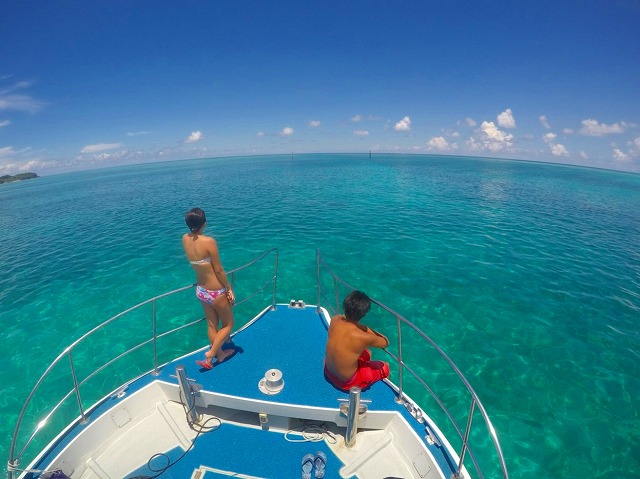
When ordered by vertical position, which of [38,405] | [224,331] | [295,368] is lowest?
[38,405]

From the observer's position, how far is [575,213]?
28766 mm

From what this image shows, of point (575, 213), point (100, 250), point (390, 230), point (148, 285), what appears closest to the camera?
point (148, 285)

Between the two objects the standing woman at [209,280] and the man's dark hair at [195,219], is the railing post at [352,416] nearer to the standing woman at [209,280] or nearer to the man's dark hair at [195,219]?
the standing woman at [209,280]

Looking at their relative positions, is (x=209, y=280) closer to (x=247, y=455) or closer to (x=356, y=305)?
(x=356, y=305)

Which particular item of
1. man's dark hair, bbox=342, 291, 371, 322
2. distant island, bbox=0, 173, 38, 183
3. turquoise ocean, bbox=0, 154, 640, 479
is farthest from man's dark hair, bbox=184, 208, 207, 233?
distant island, bbox=0, 173, 38, 183

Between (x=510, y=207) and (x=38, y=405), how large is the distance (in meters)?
36.9

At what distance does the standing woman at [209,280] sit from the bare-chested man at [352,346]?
199 cm

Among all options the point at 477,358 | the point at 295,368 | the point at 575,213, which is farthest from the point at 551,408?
the point at 575,213

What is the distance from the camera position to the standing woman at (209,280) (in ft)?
14.4

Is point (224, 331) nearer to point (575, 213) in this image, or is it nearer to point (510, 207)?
point (510, 207)

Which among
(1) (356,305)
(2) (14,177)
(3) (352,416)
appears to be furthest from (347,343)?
(2) (14,177)

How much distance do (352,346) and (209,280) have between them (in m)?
2.59

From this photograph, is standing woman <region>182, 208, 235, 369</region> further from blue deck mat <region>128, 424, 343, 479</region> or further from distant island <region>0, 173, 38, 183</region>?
distant island <region>0, 173, 38, 183</region>

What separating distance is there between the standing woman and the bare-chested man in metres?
1.99
